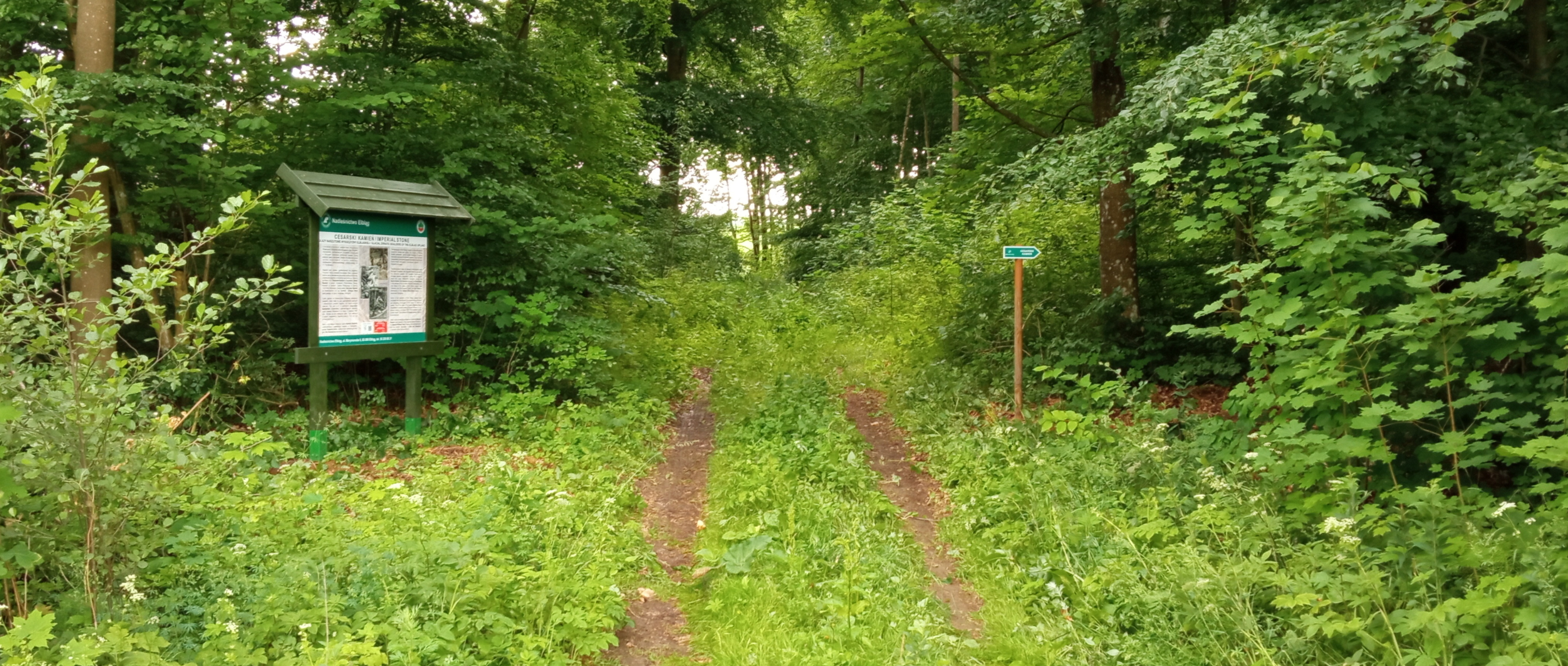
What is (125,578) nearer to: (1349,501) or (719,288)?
(1349,501)

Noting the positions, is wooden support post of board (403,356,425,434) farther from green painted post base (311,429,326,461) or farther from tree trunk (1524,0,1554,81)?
tree trunk (1524,0,1554,81)

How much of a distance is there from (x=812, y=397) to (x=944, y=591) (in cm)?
497

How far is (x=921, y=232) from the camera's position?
16.4 m

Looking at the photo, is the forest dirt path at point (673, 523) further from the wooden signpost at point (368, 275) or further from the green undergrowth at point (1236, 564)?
the wooden signpost at point (368, 275)

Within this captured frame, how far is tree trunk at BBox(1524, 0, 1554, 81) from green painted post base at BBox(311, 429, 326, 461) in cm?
1012

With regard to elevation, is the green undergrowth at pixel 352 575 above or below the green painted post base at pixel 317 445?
below

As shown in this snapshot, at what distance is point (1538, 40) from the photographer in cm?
639

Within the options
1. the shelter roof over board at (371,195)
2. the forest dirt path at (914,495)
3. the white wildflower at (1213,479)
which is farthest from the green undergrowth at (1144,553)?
the shelter roof over board at (371,195)

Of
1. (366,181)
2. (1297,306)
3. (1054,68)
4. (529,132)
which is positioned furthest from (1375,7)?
(529,132)

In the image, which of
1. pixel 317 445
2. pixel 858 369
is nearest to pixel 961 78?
pixel 858 369

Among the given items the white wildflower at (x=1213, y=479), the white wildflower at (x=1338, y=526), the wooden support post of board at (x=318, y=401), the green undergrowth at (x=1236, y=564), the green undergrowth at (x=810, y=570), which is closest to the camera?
the green undergrowth at (x=1236, y=564)

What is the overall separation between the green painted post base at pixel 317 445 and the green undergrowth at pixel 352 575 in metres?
0.97

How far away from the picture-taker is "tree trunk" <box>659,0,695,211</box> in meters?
20.7

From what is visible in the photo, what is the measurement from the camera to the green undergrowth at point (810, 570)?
Result: 4551 millimetres
